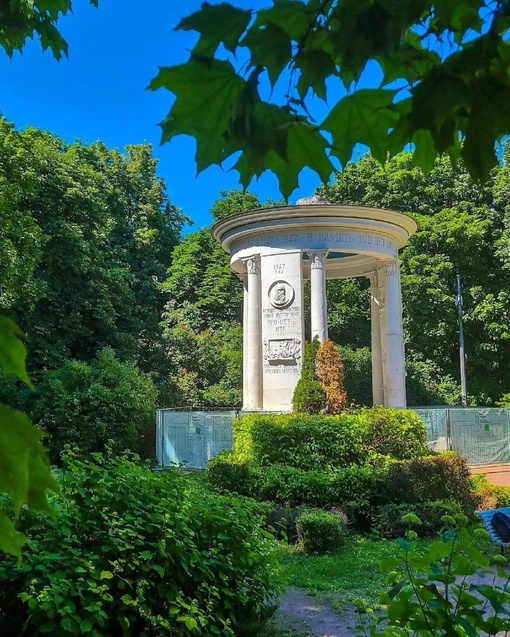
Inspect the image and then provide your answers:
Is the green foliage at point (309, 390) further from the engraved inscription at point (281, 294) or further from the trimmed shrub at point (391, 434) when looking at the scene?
the engraved inscription at point (281, 294)

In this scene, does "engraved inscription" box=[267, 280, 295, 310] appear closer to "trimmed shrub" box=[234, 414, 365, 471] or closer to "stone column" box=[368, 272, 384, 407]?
"trimmed shrub" box=[234, 414, 365, 471]

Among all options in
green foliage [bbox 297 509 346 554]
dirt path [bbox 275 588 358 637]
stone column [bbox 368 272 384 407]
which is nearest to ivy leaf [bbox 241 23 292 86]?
dirt path [bbox 275 588 358 637]

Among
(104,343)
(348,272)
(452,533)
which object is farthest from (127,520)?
(104,343)

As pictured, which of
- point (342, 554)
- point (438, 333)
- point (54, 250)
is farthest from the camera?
point (438, 333)

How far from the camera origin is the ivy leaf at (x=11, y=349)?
3.62 ft

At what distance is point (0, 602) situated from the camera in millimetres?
3936

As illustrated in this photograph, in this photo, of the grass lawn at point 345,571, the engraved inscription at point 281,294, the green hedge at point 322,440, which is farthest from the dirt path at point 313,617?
the engraved inscription at point 281,294

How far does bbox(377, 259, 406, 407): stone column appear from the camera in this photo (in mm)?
17234

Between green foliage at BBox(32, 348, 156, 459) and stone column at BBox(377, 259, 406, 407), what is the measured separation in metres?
7.06

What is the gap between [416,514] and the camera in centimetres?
986

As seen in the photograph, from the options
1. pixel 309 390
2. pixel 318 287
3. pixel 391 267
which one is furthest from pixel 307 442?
pixel 391 267

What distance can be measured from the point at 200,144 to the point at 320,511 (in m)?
8.92

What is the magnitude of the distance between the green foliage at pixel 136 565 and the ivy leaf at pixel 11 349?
2806 millimetres

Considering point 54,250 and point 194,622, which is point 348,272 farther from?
point 194,622
